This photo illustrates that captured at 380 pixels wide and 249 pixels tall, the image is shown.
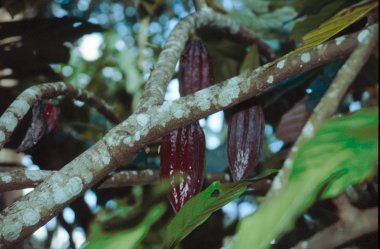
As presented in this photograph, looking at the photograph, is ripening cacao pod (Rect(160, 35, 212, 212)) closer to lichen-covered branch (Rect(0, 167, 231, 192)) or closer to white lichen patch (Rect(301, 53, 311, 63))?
lichen-covered branch (Rect(0, 167, 231, 192))

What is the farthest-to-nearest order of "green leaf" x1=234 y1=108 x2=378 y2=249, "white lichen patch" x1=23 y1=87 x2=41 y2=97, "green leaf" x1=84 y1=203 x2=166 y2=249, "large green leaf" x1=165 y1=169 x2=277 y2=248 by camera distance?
1. "white lichen patch" x1=23 y1=87 x2=41 y2=97
2. "large green leaf" x1=165 y1=169 x2=277 y2=248
3. "green leaf" x1=84 y1=203 x2=166 y2=249
4. "green leaf" x1=234 y1=108 x2=378 y2=249

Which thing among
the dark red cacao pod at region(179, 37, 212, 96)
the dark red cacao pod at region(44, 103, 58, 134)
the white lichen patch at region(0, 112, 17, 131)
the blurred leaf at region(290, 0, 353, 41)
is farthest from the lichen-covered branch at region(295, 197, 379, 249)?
the dark red cacao pod at region(44, 103, 58, 134)

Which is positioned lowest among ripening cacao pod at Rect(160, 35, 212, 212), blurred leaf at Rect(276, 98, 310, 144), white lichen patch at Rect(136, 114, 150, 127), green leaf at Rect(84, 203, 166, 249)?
blurred leaf at Rect(276, 98, 310, 144)

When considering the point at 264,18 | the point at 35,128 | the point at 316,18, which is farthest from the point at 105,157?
the point at 264,18

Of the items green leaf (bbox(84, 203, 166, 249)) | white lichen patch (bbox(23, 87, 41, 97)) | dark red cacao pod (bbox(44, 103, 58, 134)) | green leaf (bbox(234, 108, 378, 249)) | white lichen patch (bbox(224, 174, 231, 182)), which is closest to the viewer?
green leaf (bbox(234, 108, 378, 249))

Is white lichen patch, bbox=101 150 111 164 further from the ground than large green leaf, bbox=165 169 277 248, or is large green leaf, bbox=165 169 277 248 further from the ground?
white lichen patch, bbox=101 150 111 164

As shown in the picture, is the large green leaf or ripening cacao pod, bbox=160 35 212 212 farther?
ripening cacao pod, bbox=160 35 212 212

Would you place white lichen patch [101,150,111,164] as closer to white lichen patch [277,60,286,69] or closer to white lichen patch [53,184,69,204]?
white lichen patch [53,184,69,204]
